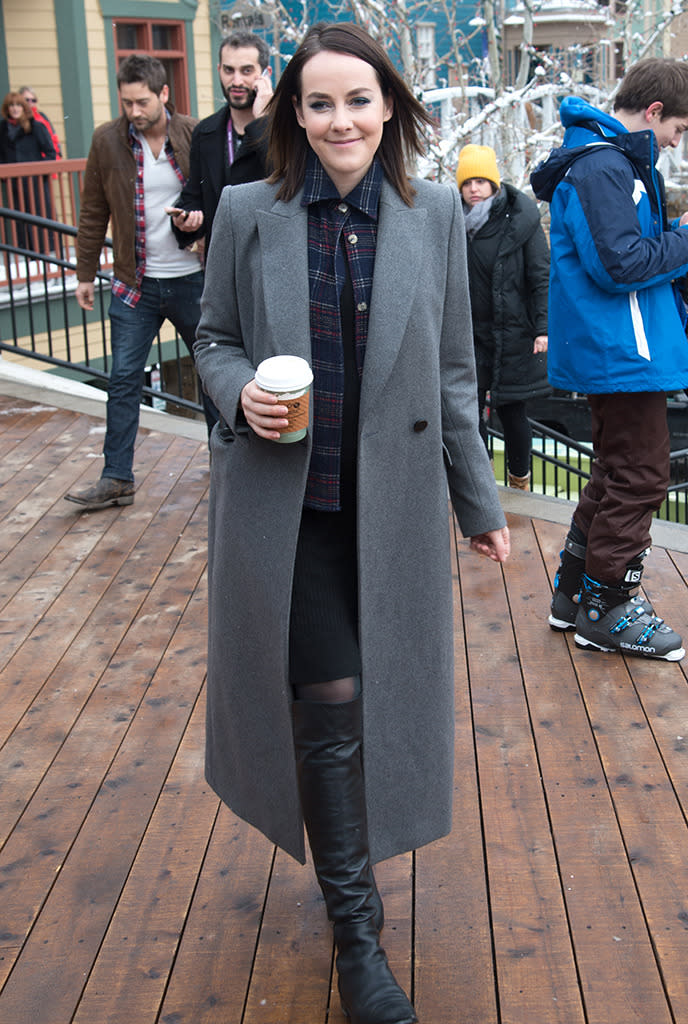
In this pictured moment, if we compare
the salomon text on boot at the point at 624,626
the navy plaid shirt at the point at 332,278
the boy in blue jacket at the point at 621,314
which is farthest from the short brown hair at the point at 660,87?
the navy plaid shirt at the point at 332,278

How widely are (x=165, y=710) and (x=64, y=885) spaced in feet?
3.03

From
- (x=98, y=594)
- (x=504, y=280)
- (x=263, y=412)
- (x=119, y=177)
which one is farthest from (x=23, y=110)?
(x=263, y=412)

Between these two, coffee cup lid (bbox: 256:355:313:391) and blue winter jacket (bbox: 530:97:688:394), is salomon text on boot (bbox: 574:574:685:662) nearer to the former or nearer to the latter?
blue winter jacket (bbox: 530:97:688:394)

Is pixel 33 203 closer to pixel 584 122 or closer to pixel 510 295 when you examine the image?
pixel 510 295

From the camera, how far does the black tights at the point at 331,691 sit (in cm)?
242

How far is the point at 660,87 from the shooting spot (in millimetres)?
3646

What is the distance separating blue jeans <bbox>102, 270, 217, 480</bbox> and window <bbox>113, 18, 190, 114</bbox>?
10971 mm

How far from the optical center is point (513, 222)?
564cm

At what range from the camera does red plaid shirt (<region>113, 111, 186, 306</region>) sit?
17.8 feet

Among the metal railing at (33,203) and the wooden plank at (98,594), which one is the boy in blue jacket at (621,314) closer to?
the wooden plank at (98,594)

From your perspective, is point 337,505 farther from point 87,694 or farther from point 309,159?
point 87,694

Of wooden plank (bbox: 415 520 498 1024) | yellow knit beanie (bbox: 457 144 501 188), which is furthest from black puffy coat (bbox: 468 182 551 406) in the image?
wooden plank (bbox: 415 520 498 1024)

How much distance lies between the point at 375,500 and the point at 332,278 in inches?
17.5

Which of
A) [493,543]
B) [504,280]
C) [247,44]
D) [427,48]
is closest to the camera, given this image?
[493,543]
